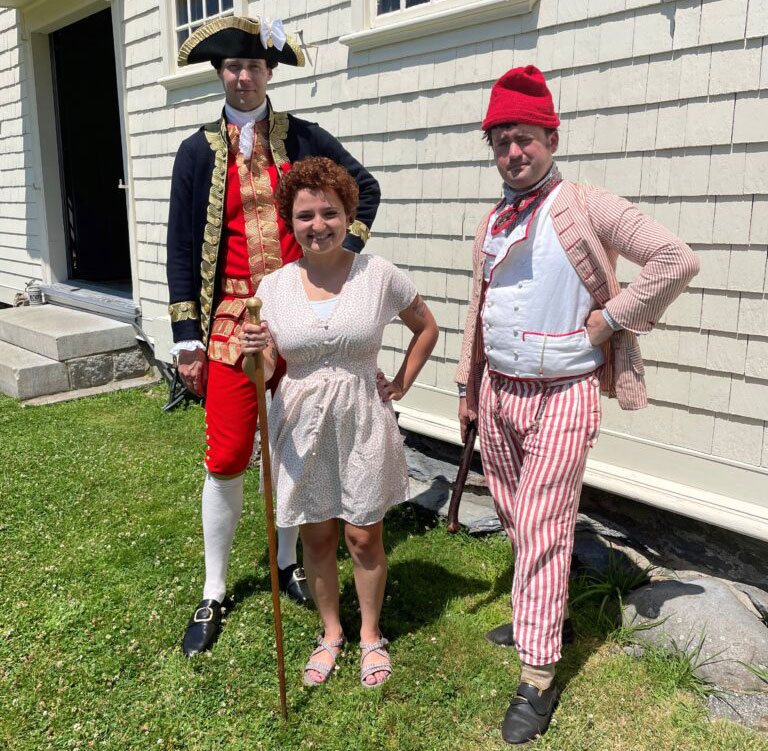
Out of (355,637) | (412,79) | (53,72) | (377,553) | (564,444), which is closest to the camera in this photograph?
(564,444)

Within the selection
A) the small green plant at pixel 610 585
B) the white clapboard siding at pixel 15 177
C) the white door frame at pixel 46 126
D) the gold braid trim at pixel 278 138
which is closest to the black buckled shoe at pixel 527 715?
the small green plant at pixel 610 585

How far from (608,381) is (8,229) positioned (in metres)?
8.98

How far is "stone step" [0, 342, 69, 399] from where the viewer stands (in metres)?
6.41

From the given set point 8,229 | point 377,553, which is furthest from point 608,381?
point 8,229

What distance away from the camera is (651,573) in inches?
135

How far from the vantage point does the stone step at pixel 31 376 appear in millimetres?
6410

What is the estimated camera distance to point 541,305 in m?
2.38

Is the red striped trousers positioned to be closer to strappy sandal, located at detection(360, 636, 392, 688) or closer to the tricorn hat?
strappy sandal, located at detection(360, 636, 392, 688)

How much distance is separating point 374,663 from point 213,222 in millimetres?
1742

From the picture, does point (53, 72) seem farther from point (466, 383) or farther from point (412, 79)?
point (466, 383)

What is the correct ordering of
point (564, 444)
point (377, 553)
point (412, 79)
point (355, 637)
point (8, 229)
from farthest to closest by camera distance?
1. point (8, 229)
2. point (412, 79)
3. point (355, 637)
4. point (377, 553)
5. point (564, 444)

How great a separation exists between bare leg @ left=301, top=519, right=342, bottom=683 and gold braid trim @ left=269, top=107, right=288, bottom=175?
4.41 feet

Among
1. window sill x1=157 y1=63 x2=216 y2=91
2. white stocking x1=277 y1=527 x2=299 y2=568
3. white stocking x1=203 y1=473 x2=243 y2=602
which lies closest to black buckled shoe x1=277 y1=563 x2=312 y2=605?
white stocking x1=277 y1=527 x2=299 y2=568

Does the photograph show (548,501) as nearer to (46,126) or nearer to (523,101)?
(523,101)
